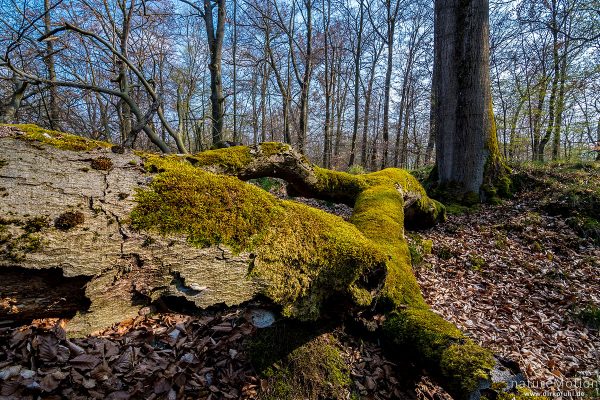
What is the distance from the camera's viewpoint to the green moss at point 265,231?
56.5 inches

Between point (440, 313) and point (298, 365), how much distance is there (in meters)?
2.23

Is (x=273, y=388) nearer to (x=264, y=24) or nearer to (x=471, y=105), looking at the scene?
(x=471, y=105)

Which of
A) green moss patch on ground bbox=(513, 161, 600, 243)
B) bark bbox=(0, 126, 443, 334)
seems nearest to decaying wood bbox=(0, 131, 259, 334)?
bark bbox=(0, 126, 443, 334)

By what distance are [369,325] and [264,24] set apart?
16.8 meters

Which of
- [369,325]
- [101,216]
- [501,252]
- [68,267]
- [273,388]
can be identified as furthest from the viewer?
[501,252]

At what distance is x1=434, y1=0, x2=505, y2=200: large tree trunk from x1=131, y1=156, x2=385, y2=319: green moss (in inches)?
232

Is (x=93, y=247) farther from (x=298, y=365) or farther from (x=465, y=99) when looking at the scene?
(x=465, y=99)

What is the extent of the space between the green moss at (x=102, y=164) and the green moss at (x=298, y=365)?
5.60 ft

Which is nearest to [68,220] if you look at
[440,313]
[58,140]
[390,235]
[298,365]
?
[58,140]

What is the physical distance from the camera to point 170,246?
4.34 ft

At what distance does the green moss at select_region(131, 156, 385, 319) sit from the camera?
143 cm

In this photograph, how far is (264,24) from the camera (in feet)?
48.8

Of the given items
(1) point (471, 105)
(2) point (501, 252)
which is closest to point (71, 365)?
(2) point (501, 252)

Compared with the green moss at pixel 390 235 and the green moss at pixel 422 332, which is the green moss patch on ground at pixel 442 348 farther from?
the green moss at pixel 390 235
